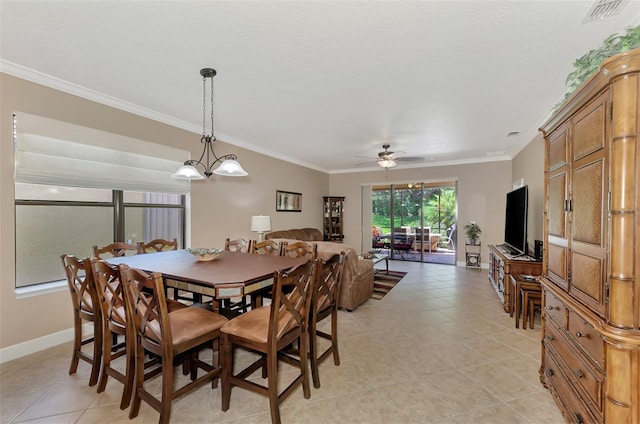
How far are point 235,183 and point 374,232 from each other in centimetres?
482

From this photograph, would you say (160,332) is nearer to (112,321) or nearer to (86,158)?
(112,321)

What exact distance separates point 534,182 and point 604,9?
327 cm

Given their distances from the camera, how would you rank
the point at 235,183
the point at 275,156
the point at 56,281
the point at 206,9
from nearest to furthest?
the point at 206,9, the point at 56,281, the point at 235,183, the point at 275,156

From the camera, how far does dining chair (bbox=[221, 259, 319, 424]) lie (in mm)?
1681

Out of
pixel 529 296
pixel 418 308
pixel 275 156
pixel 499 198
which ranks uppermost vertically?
pixel 275 156


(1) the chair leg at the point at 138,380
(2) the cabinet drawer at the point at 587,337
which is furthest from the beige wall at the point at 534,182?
(1) the chair leg at the point at 138,380

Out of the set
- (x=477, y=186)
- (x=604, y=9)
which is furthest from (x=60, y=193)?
(x=477, y=186)

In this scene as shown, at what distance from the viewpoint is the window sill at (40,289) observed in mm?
2602

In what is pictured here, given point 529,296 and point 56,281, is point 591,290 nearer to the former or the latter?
point 529,296

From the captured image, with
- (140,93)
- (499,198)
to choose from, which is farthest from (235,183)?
(499,198)

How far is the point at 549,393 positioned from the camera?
2043 mm

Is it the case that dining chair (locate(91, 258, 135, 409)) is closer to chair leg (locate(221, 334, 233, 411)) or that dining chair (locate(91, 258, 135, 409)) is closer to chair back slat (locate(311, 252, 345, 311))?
chair leg (locate(221, 334, 233, 411))

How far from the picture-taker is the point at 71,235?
120 inches

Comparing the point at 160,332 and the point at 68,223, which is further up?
the point at 68,223
